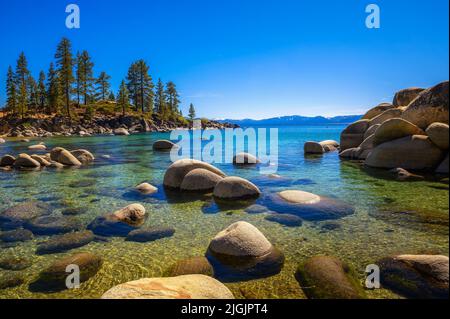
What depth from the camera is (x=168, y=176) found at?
13.6 m

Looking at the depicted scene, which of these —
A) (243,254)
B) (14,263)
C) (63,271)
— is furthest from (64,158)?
(243,254)

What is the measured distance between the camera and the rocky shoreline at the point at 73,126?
64.3m

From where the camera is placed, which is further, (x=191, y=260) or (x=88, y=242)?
(x=88, y=242)

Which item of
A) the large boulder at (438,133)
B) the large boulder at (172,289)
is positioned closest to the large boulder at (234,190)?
the large boulder at (172,289)

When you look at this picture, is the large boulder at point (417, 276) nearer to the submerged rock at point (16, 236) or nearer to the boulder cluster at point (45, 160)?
the submerged rock at point (16, 236)

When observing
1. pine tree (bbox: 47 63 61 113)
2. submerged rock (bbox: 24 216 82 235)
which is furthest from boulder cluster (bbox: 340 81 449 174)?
pine tree (bbox: 47 63 61 113)

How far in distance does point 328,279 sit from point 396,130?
14.9 meters

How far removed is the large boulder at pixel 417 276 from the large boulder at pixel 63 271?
582 centimetres

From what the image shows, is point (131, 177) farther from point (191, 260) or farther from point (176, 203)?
point (191, 260)

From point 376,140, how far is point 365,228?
12403 millimetres

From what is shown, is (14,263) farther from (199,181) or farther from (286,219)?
(199,181)

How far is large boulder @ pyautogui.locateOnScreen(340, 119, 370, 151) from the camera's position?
24.8 metres

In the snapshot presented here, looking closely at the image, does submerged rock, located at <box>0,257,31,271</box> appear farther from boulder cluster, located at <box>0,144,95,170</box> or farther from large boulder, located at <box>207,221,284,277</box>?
boulder cluster, located at <box>0,144,95,170</box>
